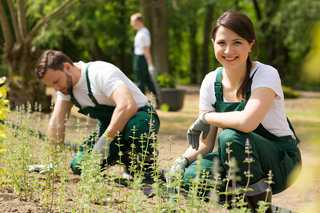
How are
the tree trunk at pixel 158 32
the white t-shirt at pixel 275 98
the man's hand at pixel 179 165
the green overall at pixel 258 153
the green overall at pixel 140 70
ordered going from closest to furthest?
the man's hand at pixel 179 165
the green overall at pixel 258 153
the white t-shirt at pixel 275 98
the green overall at pixel 140 70
the tree trunk at pixel 158 32

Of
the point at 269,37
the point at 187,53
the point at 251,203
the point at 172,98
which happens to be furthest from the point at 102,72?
the point at 187,53

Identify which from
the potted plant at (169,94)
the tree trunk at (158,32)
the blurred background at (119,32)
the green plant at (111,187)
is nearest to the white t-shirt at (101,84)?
the green plant at (111,187)

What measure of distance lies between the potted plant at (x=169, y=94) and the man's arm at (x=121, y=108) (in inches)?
211

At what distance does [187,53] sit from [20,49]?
92.3 ft

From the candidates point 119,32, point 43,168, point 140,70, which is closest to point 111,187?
point 43,168

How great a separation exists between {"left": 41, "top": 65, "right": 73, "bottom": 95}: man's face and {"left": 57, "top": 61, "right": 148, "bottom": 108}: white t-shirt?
90mm

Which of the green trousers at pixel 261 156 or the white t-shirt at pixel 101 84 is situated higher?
the white t-shirt at pixel 101 84

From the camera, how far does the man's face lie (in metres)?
3.11

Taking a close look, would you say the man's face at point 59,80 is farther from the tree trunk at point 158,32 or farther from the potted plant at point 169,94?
the tree trunk at point 158,32

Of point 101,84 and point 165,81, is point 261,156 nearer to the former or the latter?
point 101,84

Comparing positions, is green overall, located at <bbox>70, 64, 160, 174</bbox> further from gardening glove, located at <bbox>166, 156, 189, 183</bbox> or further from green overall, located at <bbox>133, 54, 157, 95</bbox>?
green overall, located at <bbox>133, 54, 157, 95</bbox>

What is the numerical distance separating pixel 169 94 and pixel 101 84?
17.6ft

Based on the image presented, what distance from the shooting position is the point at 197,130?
2418mm

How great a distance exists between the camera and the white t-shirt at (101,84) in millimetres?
3137
